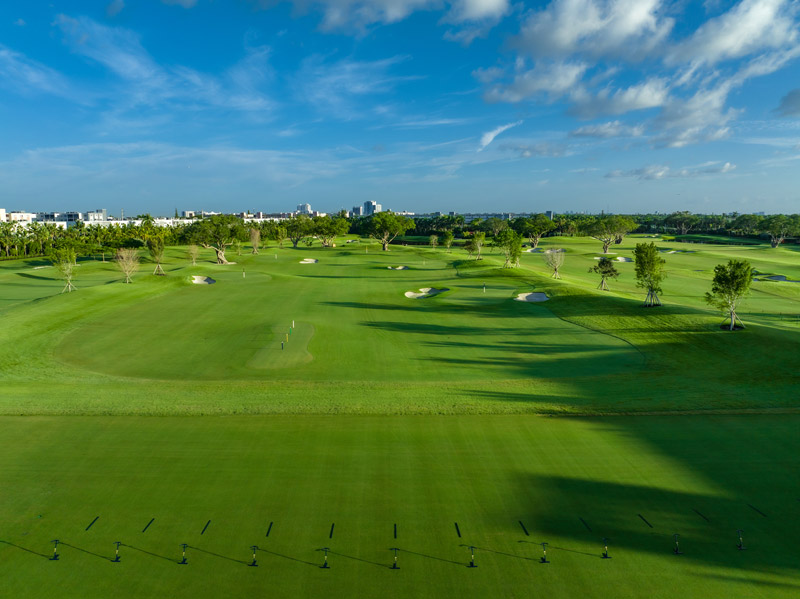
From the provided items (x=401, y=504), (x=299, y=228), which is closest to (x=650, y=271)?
(x=401, y=504)

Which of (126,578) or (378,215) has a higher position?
(378,215)

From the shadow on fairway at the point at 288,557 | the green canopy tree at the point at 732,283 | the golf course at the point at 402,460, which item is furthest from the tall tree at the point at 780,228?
the shadow on fairway at the point at 288,557

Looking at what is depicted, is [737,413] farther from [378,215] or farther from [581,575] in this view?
[378,215]

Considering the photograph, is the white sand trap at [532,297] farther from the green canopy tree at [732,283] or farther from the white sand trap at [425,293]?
the green canopy tree at [732,283]

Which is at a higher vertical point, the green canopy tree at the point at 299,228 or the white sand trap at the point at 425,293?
the green canopy tree at the point at 299,228

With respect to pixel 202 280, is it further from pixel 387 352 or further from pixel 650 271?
pixel 650 271

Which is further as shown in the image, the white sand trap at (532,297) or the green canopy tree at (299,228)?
the green canopy tree at (299,228)

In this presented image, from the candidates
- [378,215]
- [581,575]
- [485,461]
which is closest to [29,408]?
[485,461]
